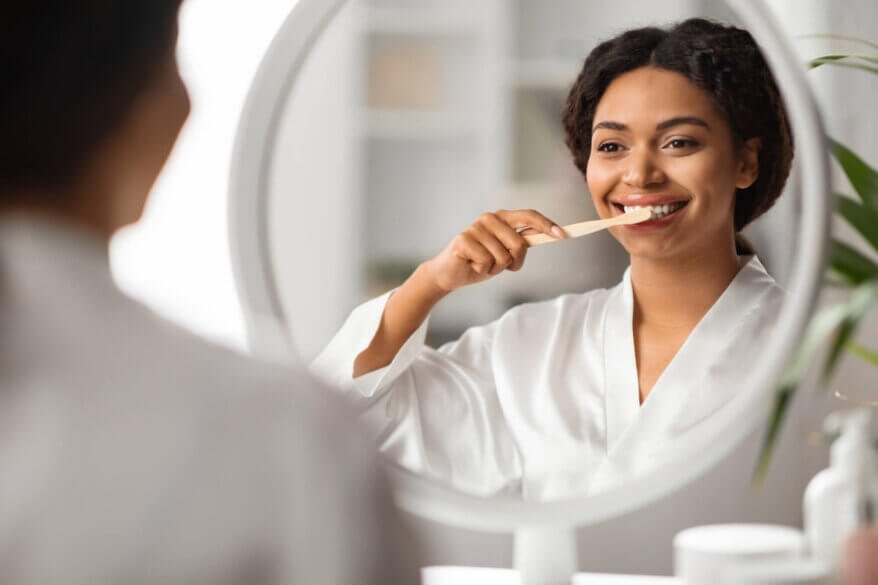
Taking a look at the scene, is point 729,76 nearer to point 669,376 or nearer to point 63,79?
point 669,376

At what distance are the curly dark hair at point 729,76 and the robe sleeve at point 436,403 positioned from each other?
0.20 m

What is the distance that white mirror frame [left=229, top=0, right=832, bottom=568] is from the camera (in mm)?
632

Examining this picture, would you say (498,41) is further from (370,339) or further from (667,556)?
(667,556)

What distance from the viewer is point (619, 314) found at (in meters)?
0.70

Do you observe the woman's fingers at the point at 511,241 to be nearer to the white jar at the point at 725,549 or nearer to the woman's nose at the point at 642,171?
the woman's nose at the point at 642,171

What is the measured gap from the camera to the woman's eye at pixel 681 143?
2.14ft

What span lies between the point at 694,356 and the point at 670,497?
0.34 feet

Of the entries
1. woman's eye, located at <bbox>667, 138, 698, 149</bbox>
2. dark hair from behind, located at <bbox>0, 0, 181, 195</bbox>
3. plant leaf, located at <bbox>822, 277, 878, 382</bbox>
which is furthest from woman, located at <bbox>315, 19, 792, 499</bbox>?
dark hair from behind, located at <bbox>0, 0, 181, 195</bbox>

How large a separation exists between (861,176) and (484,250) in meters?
0.26

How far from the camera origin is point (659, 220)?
67 cm

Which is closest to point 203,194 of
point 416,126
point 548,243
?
point 416,126

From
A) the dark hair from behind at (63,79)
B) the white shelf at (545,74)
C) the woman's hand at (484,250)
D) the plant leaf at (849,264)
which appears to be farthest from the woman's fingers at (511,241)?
the dark hair from behind at (63,79)

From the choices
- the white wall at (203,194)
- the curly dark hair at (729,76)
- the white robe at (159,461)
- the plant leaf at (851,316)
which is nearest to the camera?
the white robe at (159,461)

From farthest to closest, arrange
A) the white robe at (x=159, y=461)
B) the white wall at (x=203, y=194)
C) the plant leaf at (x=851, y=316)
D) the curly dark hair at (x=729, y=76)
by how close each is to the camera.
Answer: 1. the white wall at (x=203, y=194)
2. the curly dark hair at (x=729, y=76)
3. the plant leaf at (x=851, y=316)
4. the white robe at (x=159, y=461)
